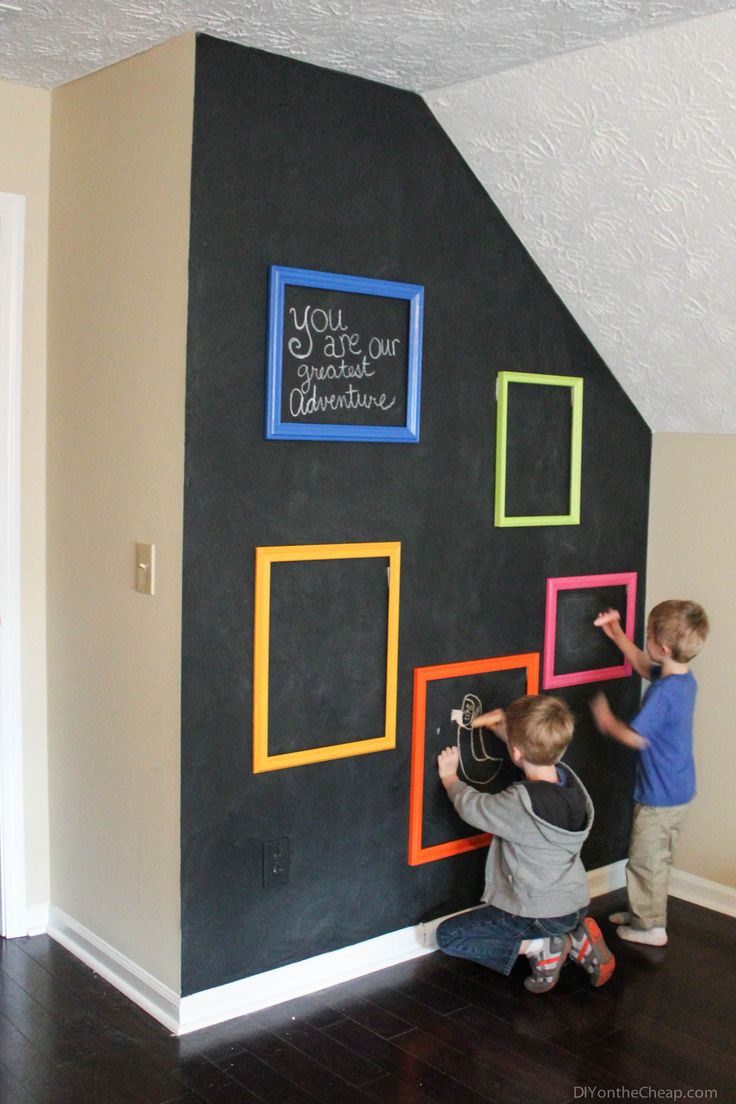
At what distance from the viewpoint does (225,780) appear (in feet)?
8.95

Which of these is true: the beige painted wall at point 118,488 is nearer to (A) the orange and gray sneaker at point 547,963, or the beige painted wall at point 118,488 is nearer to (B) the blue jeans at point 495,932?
(B) the blue jeans at point 495,932

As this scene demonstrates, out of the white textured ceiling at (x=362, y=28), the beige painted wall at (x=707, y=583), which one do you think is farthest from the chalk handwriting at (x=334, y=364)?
the beige painted wall at (x=707, y=583)

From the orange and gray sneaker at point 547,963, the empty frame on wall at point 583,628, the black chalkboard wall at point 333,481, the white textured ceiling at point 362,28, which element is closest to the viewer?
the white textured ceiling at point 362,28

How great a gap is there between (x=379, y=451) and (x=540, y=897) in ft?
3.93

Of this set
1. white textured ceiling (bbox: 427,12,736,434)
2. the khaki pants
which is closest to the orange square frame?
the khaki pants

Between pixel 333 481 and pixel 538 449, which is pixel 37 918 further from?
pixel 538 449

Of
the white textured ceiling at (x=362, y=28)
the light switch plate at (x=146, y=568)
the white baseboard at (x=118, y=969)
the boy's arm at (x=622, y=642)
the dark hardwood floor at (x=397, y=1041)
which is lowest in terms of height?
the dark hardwood floor at (x=397, y=1041)

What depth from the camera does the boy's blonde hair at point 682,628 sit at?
321 centimetres

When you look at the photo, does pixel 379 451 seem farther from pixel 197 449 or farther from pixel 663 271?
pixel 663 271

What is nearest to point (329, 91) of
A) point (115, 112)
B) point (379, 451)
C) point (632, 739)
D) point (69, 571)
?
point (115, 112)

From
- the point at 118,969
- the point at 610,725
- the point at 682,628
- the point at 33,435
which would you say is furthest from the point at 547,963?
the point at 33,435

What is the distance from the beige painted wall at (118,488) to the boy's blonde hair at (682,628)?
138 cm

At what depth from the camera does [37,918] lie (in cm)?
321

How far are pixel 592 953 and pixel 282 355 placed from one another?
1696mm
